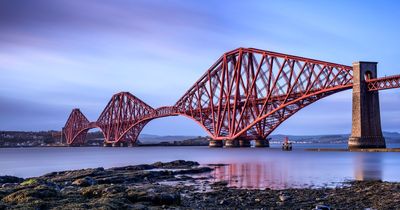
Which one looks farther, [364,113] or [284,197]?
[364,113]

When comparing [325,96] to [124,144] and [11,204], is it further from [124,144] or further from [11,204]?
[124,144]

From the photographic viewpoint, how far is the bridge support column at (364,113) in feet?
246

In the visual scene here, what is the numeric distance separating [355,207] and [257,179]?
53.8 ft

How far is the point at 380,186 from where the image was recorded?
89.4ft

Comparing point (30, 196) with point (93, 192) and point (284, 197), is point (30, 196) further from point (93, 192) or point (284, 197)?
point (284, 197)

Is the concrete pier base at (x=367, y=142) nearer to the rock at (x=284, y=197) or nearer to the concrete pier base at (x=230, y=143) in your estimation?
the concrete pier base at (x=230, y=143)

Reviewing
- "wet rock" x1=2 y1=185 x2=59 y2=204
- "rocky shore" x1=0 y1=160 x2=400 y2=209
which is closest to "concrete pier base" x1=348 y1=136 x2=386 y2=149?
"rocky shore" x1=0 y1=160 x2=400 y2=209

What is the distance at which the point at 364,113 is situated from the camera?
75125mm

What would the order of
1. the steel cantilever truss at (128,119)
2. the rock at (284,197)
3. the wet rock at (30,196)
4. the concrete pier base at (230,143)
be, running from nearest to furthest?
the wet rock at (30,196), the rock at (284,197), the concrete pier base at (230,143), the steel cantilever truss at (128,119)

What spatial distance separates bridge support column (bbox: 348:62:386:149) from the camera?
75.0m

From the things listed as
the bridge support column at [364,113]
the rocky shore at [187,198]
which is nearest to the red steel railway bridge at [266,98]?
the bridge support column at [364,113]

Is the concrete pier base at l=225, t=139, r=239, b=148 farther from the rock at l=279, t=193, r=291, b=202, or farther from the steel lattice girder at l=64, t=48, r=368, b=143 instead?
the rock at l=279, t=193, r=291, b=202


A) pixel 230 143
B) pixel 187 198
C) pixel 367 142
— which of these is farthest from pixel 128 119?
pixel 187 198

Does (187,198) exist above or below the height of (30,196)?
below
